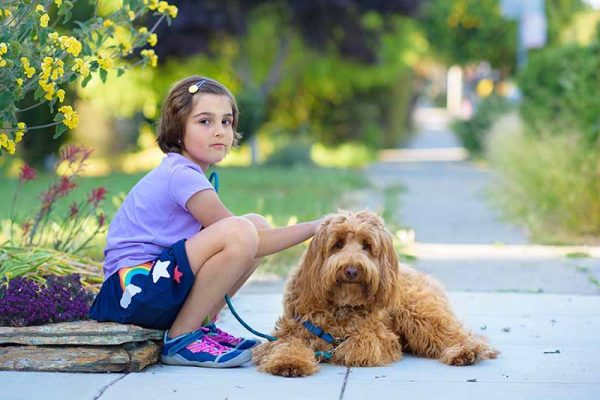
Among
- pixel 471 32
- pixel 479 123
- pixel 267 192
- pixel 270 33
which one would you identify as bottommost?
pixel 267 192

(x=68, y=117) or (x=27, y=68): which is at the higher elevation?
(x=27, y=68)

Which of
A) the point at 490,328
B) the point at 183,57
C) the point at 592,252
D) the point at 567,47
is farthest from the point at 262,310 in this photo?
the point at 183,57

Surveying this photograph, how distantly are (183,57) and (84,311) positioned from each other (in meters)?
15.9

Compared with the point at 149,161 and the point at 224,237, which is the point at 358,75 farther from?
the point at 224,237

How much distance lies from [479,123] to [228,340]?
20025mm

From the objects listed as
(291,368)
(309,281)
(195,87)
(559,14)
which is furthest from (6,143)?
(559,14)

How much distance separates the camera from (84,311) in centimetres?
524

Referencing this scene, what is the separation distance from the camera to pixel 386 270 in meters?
4.90

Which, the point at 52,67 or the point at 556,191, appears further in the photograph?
the point at 556,191

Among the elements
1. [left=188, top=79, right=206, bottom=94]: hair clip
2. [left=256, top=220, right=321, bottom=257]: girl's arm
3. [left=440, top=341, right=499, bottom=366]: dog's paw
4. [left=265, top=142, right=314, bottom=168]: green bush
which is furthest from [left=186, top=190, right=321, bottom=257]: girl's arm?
[left=265, top=142, right=314, bottom=168]: green bush

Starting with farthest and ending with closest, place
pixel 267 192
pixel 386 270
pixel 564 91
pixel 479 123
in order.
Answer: pixel 479 123 → pixel 564 91 → pixel 267 192 → pixel 386 270

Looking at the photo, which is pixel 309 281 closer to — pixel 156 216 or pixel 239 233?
pixel 239 233

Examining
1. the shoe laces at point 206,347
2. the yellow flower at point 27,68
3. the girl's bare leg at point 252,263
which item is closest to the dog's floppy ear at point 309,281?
the girl's bare leg at point 252,263

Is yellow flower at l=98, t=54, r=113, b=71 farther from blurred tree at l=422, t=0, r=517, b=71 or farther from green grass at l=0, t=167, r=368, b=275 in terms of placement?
blurred tree at l=422, t=0, r=517, b=71
